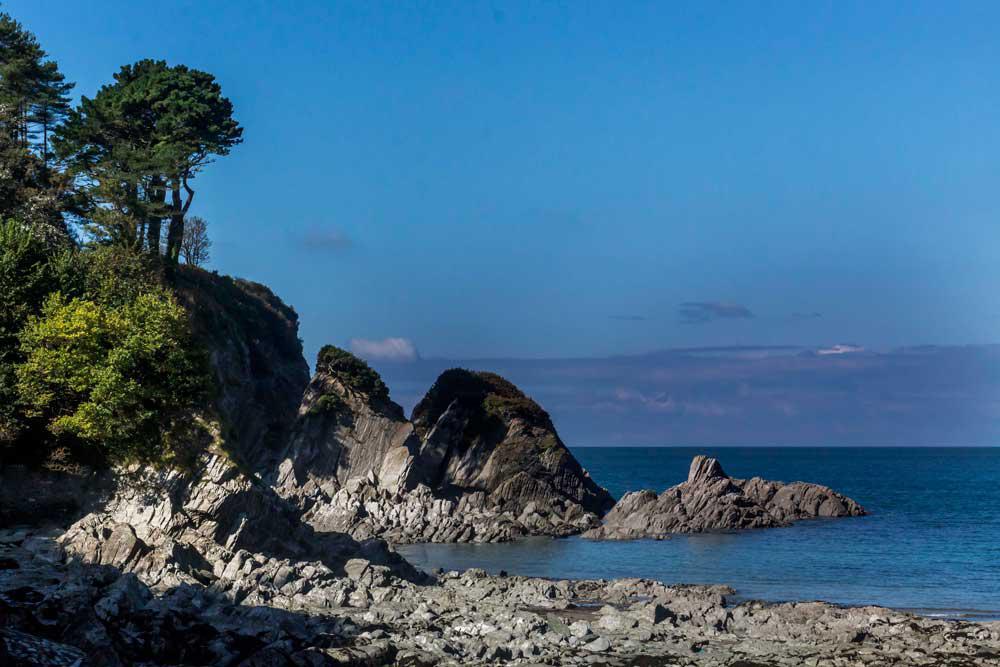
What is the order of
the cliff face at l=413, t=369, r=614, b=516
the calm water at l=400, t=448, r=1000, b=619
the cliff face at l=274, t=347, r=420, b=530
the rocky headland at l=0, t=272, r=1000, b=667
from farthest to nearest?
the cliff face at l=413, t=369, r=614, b=516
the cliff face at l=274, t=347, r=420, b=530
the calm water at l=400, t=448, r=1000, b=619
the rocky headland at l=0, t=272, r=1000, b=667

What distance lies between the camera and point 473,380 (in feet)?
298

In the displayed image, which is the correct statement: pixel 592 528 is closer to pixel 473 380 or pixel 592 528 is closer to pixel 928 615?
pixel 473 380

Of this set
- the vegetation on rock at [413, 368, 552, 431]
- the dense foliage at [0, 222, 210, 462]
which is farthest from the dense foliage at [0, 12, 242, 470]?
the vegetation on rock at [413, 368, 552, 431]

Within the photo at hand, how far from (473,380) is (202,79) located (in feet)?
118

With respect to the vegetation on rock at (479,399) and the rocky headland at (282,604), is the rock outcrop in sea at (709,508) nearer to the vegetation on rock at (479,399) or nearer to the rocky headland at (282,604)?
the vegetation on rock at (479,399)

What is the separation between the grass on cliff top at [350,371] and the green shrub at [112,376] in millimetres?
39432

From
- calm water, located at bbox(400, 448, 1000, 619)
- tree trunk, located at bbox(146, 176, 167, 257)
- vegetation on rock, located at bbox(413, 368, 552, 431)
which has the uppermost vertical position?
tree trunk, located at bbox(146, 176, 167, 257)

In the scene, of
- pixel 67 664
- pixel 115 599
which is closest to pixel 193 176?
pixel 115 599

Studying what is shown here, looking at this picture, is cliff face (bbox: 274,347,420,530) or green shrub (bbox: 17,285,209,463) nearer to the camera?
green shrub (bbox: 17,285,209,463)

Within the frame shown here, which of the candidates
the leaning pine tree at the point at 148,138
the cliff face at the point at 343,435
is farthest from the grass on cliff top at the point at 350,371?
the leaning pine tree at the point at 148,138

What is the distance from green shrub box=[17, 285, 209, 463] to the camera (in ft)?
129

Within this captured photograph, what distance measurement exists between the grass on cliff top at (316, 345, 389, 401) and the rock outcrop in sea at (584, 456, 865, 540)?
22.3 metres

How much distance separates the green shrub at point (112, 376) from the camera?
39.4m

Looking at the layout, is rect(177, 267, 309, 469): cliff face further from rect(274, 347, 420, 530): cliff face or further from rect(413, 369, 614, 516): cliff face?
rect(413, 369, 614, 516): cliff face
